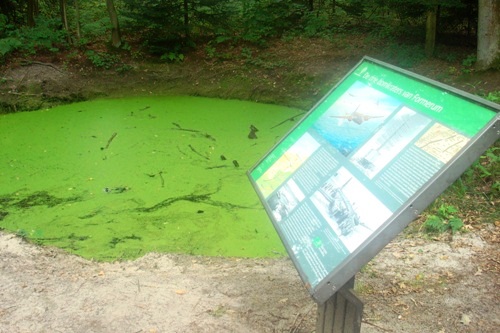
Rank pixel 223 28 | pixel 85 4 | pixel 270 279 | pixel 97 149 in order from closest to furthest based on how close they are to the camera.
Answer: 1. pixel 270 279
2. pixel 97 149
3. pixel 223 28
4. pixel 85 4

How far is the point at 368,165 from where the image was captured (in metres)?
1.70

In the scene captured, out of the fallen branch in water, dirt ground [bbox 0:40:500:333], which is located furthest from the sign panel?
the fallen branch in water

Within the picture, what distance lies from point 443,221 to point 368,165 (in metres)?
2.07

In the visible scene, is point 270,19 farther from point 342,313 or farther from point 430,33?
point 342,313

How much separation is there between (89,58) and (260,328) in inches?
269

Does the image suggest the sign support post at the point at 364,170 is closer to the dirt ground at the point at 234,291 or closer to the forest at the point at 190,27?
the dirt ground at the point at 234,291

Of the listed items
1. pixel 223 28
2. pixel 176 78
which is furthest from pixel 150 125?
pixel 223 28

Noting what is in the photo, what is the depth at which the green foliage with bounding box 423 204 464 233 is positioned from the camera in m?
3.38

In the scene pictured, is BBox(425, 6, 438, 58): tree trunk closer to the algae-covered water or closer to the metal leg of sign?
the algae-covered water

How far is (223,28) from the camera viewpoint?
29.1ft

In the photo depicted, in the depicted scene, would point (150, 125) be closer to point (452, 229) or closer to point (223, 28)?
point (223, 28)

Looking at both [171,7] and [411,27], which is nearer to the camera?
[411,27]

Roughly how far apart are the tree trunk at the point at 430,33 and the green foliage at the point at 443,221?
401 cm

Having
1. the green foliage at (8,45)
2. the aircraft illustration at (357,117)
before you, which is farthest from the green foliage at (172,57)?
the aircraft illustration at (357,117)
